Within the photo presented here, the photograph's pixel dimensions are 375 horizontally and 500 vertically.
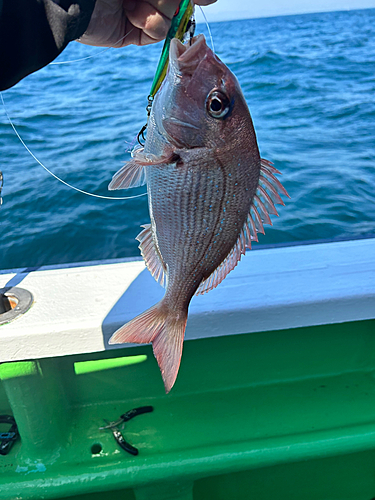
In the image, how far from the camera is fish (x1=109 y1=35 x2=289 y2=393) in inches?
38.2

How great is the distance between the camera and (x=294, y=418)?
6.16 ft

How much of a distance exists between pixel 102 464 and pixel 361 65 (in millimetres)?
12335

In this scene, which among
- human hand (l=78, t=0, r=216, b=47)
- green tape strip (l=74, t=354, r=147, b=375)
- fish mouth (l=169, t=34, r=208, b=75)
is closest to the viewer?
fish mouth (l=169, t=34, r=208, b=75)

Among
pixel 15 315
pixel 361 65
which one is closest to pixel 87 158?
pixel 15 315

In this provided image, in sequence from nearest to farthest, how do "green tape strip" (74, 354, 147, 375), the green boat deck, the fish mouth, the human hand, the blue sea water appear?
1. the fish mouth
2. the human hand
3. the green boat deck
4. "green tape strip" (74, 354, 147, 375)
5. the blue sea water

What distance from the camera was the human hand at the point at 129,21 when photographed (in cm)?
143

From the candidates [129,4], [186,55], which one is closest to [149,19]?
[129,4]

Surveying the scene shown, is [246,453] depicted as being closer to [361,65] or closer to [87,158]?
[87,158]

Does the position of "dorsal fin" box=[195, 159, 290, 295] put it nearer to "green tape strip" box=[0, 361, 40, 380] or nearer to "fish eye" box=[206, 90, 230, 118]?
"fish eye" box=[206, 90, 230, 118]

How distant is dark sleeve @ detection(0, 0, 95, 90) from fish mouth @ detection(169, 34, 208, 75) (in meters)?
0.45

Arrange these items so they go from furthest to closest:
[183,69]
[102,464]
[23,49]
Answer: [102,464] < [23,49] < [183,69]

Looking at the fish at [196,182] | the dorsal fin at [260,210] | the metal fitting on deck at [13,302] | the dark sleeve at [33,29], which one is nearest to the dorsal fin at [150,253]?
the fish at [196,182]

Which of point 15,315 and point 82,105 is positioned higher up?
point 82,105

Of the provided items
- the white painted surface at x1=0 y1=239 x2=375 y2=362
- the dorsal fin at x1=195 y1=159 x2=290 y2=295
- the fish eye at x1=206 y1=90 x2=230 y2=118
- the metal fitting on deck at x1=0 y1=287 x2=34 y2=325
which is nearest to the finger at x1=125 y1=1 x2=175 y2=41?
the fish eye at x1=206 y1=90 x2=230 y2=118
